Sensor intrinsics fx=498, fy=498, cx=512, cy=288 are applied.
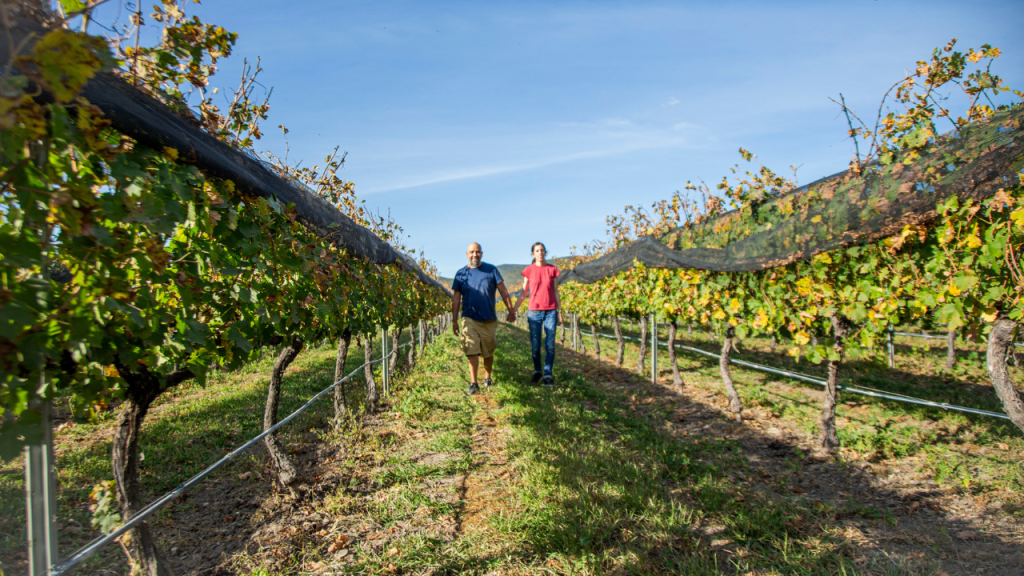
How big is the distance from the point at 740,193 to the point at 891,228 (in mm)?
2013

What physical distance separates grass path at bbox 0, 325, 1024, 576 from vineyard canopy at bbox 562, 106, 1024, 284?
190cm

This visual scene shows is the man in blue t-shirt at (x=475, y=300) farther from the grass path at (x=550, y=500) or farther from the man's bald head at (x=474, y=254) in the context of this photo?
the grass path at (x=550, y=500)

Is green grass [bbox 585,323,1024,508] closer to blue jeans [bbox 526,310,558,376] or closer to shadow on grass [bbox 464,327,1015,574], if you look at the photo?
shadow on grass [bbox 464,327,1015,574]

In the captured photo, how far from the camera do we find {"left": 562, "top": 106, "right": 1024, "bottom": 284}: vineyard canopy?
2965mm

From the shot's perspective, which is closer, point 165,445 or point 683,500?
point 683,500

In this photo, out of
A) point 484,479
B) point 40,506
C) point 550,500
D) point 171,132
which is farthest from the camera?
point 484,479

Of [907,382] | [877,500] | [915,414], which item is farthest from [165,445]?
[907,382]

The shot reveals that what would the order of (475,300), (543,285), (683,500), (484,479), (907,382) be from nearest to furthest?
(683,500) < (484,479) < (475,300) < (543,285) < (907,382)

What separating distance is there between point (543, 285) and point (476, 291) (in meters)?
1.09

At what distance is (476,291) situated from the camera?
232 inches

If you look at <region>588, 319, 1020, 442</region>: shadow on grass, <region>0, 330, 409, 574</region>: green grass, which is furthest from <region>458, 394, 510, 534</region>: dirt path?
<region>588, 319, 1020, 442</region>: shadow on grass

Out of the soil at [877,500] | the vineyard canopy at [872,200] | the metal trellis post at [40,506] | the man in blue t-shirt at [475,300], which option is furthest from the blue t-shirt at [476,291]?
the metal trellis post at [40,506]

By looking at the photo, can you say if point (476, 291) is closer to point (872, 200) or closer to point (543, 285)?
point (543, 285)

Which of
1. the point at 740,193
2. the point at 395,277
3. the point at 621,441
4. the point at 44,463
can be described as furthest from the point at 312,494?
the point at 740,193
